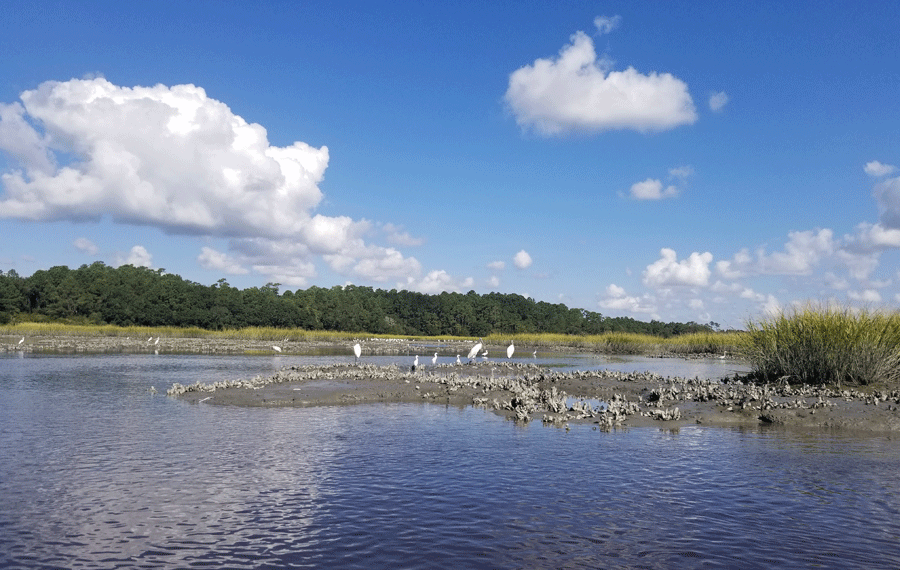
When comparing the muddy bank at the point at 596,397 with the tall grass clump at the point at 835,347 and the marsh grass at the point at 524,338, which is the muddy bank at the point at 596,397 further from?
the marsh grass at the point at 524,338

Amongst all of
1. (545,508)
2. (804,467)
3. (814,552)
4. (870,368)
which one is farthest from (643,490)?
(870,368)

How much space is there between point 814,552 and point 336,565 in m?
6.13

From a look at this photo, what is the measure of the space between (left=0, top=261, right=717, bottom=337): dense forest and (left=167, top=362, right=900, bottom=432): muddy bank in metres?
77.4

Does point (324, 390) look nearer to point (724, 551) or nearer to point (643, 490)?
point (643, 490)

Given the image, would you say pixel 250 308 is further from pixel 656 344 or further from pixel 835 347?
pixel 835 347

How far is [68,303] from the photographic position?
118375mm

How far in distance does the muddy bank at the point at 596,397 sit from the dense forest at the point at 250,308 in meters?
77.4

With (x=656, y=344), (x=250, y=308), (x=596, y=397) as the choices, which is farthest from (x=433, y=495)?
(x=250, y=308)

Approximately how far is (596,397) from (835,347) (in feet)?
29.7

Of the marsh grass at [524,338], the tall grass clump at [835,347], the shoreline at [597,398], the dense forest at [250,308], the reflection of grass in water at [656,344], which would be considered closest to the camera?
the shoreline at [597,398]

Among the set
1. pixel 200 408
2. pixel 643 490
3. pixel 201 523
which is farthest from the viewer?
pixel 200 408

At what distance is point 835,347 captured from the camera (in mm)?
23109

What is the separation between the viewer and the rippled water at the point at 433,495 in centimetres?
783

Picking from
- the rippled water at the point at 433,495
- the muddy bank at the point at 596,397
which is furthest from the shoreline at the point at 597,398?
the rippled water at the point at 433,495
